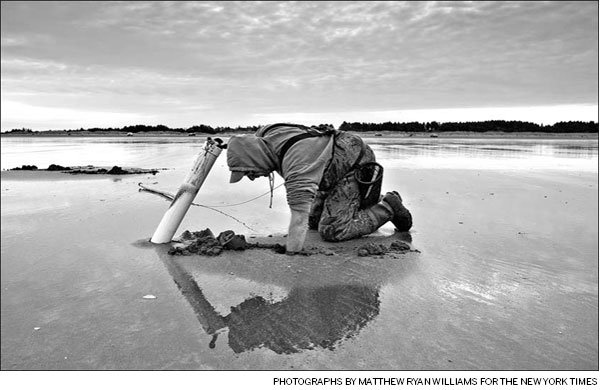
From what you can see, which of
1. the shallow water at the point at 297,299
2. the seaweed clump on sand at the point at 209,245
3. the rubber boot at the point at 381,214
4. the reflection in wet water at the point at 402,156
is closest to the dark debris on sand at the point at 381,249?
the shallow water at the point at 297,299

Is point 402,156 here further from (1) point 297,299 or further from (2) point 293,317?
(2) point 293,317

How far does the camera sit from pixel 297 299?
12.3ft

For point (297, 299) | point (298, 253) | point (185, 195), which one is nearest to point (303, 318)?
point (297, 299)

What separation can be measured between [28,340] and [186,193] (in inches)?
114

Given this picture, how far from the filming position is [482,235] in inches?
234

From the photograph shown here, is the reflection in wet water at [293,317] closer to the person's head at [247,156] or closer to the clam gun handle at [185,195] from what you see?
the clam gun handle at [185,195]

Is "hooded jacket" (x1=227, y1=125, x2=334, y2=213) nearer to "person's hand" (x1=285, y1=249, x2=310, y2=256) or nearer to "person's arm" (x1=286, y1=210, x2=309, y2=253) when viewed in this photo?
"person's arm" (x1=286, y1=210, x2=309, y2=253)

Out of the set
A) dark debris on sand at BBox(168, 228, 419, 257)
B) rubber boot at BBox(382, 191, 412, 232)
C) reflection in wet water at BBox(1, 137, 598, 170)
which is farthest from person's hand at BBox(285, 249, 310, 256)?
reflection in wet water at BBox(1, 137, 598, 170)

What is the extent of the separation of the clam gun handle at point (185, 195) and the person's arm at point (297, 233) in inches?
52.6

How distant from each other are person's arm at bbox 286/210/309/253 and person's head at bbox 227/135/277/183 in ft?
2.44

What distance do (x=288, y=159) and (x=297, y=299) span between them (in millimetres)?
2074

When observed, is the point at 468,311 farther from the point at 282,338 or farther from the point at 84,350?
the point at 84,350

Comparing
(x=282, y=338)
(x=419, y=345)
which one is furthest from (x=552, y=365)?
(x=282, y=338)

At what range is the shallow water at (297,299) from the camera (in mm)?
2822
